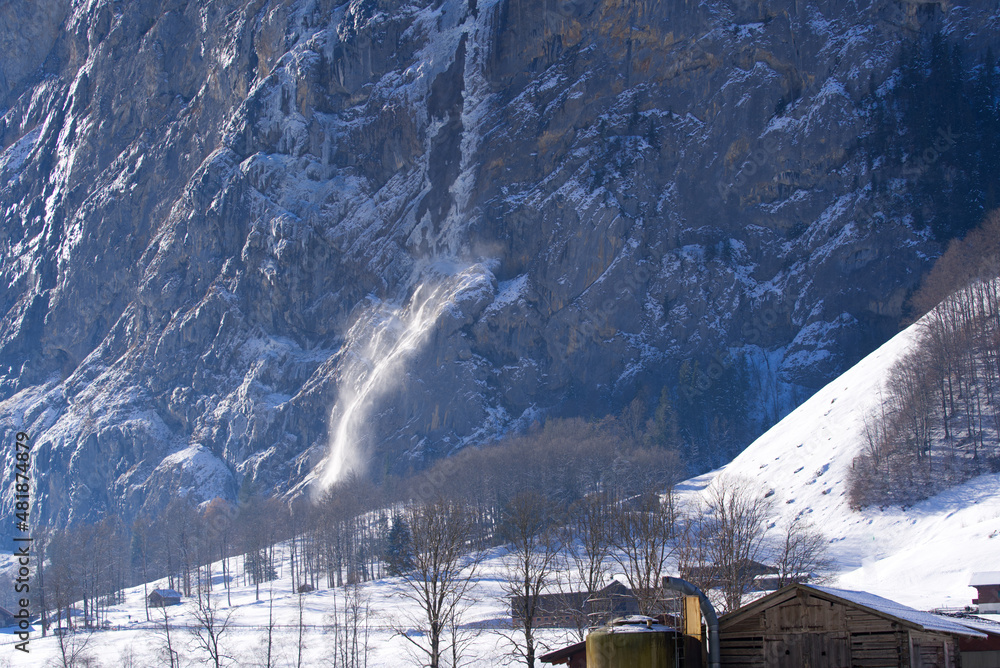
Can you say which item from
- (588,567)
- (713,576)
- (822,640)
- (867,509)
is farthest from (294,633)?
(822,640)

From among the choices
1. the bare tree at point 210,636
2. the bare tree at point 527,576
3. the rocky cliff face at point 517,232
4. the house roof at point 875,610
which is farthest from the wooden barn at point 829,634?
the rocky cliff face at point 517,232

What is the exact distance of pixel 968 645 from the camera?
2734cm

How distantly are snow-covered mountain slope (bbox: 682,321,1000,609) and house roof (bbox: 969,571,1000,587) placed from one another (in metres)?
1.32

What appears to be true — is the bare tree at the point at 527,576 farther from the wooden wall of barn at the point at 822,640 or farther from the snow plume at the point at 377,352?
the snow plume at the point at 377,352

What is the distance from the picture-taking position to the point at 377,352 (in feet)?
568

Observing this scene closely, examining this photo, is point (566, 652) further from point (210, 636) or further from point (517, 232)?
point (517, 232)

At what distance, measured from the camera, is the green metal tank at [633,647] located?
83.3ft

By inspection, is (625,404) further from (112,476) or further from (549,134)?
(112,476)

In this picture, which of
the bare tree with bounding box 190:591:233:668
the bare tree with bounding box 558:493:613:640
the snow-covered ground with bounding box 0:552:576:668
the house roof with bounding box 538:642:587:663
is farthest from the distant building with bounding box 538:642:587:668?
the bare tree with bounding box 190:591:233:668

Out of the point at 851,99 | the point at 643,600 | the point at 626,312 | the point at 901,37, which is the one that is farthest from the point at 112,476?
the point at 643,600

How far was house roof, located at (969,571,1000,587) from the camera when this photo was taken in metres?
47.4

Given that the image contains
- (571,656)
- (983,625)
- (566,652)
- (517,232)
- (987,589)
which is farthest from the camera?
(517,232)

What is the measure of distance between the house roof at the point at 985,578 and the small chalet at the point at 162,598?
7687 cm

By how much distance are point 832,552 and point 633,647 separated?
52.1 metres
